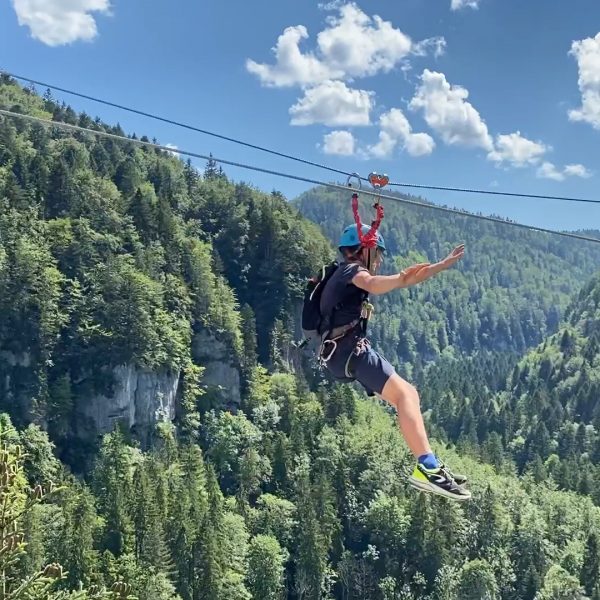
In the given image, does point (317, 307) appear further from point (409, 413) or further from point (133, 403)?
point (133, 403)

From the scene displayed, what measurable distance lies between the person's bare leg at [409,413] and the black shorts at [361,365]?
4.9 inches

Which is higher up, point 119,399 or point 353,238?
point 353,238

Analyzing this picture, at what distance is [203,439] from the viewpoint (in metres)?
80.1

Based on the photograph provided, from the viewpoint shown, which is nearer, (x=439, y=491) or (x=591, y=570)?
(x=439, y=491)

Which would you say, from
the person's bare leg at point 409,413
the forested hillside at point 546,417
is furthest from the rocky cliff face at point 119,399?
the person's bare leg at point 409,413

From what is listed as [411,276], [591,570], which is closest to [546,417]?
[591,570]

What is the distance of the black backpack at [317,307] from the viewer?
9.11 m

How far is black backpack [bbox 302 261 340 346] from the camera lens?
9.11 m

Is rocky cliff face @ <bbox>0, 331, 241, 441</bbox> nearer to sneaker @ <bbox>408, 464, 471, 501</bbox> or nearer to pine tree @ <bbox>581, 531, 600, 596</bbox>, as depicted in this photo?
pine tree @ <bbox>581, 531, 600, 596</bbox>

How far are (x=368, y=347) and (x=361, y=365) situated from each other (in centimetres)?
32

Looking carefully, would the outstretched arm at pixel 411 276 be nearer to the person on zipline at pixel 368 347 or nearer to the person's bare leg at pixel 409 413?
the person on zipline at pixel 368 347

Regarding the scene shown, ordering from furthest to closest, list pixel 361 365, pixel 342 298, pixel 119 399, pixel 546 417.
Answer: pixel 546 417, pixel 119 399, pixel 342 298, pixel 361 365

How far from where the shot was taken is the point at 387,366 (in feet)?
28.5

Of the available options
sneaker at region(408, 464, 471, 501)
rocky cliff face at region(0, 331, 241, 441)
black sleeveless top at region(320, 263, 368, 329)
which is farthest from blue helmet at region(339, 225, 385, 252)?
rocky cliff face at region(0, 331, 241, 441)
